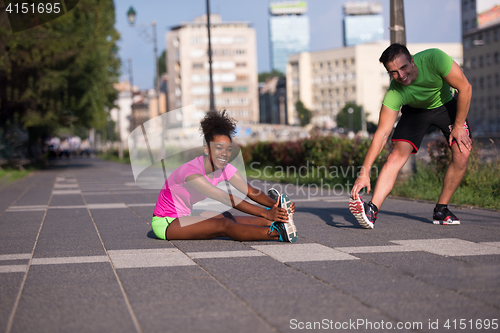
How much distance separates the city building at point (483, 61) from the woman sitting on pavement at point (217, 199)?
288 feet

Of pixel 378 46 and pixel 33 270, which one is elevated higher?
pixel 378 46

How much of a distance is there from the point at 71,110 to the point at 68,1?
5.97 meters

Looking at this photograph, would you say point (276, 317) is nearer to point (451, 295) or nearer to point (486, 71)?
point (451, 295)

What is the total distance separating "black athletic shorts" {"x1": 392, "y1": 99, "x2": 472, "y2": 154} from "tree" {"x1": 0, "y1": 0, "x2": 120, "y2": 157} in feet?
77.2

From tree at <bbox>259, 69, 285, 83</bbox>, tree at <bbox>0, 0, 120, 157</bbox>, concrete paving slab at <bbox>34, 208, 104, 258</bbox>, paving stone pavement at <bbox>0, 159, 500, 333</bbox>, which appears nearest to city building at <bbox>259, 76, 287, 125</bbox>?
tree at <bbox>259, 69, 285, 83</bbox>

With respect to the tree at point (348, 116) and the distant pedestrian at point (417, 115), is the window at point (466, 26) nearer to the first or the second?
the tree at point (348, 116)

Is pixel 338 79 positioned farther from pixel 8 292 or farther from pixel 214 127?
pixel 8 292

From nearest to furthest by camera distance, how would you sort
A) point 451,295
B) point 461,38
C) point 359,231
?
point 451,295, point 359,231, point 461,38

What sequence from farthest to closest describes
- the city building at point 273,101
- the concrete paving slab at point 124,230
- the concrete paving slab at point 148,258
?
1. the city building at point 273,101
2. the concrete paving slab at point 124,230
3. the concrete paving slab at point 148,258

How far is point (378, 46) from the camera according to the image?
452 ft

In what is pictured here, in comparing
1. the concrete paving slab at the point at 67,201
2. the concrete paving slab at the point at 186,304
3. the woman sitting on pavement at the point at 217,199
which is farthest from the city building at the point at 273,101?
the concrete paving slab at the point at 186,304

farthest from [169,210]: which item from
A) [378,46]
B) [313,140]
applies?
[378,46]

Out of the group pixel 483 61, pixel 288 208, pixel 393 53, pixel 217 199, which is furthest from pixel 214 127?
pixel 483 61

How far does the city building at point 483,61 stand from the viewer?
9156cm
